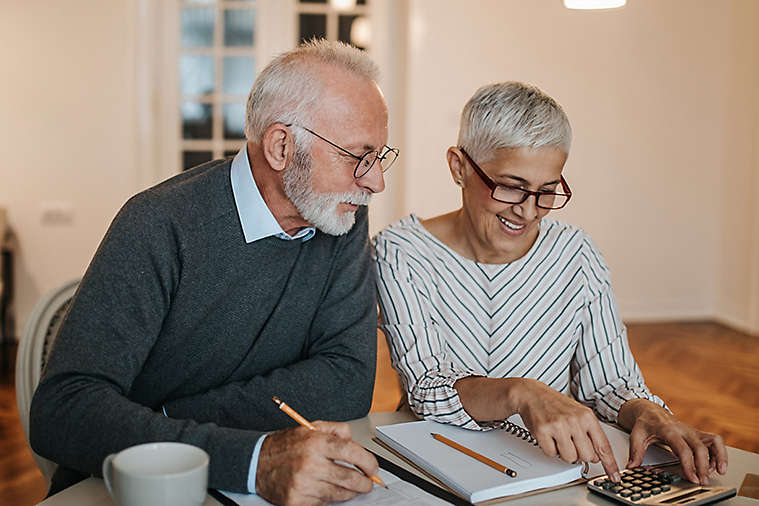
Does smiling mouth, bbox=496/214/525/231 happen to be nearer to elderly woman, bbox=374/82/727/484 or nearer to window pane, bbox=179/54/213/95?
elderly woman, bbox=374/82/727/484

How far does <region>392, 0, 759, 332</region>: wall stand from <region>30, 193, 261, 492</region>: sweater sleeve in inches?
188

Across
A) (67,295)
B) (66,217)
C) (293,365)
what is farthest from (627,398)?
(66,217)

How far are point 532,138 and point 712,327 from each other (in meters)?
5.21

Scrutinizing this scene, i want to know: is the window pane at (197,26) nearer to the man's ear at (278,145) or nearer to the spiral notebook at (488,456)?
the man's ear at (278,145)

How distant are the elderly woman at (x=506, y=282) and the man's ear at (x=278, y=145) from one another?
356 mm

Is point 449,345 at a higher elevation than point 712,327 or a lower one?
higher

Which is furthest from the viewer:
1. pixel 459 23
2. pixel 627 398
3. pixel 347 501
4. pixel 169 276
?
pixel 459 23

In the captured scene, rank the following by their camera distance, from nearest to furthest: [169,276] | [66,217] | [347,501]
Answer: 1. [347,501]
2. [169,276]
3. [66,217]

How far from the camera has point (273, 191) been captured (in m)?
1.61

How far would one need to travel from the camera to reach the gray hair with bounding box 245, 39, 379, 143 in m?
1.54

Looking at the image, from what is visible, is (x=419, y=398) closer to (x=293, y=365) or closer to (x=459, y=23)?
(x=293, y=365)

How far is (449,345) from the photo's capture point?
→ 1.77m

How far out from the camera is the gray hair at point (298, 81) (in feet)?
5.05

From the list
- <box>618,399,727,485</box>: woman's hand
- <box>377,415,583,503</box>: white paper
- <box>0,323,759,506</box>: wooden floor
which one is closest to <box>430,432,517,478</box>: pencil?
<box>377,415,583,503</box>: white paper
